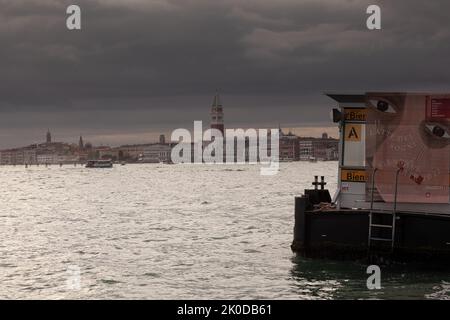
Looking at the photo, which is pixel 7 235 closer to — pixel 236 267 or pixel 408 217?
pixel 236 267

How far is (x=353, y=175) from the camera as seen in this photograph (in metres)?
22.0

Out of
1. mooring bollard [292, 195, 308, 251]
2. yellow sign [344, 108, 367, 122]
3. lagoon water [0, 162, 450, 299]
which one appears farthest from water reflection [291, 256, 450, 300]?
yellow sign [344, 108, 367, 122]

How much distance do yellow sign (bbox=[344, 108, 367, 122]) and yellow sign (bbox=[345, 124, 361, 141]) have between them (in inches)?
8.6

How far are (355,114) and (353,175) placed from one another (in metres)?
1.90

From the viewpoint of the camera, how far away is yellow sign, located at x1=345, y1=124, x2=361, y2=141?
2219 cm

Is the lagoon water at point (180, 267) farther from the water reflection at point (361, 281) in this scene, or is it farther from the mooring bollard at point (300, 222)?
the mooring bollard at point (300, 222)

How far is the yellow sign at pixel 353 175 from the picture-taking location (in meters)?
21.9

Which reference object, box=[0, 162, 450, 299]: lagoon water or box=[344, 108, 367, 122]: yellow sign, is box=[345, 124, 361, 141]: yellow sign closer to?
box=[344, 108, 367, 122]: yellow sign

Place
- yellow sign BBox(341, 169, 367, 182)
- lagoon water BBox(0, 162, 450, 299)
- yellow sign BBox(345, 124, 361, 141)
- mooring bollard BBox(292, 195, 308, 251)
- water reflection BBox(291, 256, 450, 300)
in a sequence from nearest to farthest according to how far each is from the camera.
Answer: water reflection BBox(291, 256, 450, 300) → lagoon water BBox(0, 162, 450, 299) → yellow sign BBox(341, 169, 367, 182) → mooring bollard BBox(292, 195, 308, 251) → yellow sign BBox(345, 124, 361, 141)

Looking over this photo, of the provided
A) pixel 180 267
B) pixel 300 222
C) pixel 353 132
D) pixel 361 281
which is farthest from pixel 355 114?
pixel 180 267

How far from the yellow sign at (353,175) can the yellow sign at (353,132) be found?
3.32 feet

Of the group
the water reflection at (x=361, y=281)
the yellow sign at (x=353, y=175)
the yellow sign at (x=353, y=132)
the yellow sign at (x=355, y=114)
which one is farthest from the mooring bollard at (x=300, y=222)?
the yellow sign at (x=355, y=114)
